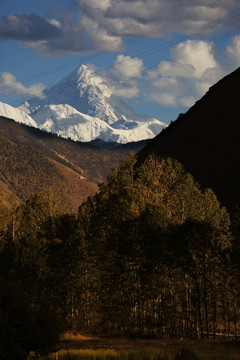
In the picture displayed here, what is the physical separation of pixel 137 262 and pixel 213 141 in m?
107

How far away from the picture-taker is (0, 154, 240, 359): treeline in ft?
165

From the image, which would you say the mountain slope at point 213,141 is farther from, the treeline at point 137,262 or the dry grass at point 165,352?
the dry grass at point 165,352

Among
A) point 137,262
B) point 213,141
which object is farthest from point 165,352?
point 213,141

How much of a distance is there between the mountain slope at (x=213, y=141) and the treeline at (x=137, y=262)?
5560 centimetres

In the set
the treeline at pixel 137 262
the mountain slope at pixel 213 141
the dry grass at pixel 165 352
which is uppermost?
the mountain slope at pixel 213 141

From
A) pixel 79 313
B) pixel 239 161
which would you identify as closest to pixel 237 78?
pixel 239 161

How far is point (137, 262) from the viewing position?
54.2 m

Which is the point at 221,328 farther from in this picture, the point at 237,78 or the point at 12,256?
the point at 237,78

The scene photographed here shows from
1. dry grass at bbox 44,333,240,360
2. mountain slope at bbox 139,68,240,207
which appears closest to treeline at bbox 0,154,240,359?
dry grass at bbox 44,333,240,360

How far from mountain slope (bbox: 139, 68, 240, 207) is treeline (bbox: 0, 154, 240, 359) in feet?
182

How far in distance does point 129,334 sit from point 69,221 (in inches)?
633

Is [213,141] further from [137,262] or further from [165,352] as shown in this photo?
[165,352]

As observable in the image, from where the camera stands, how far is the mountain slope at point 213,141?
12962cm

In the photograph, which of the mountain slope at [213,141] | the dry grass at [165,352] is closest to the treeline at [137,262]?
the dry grass at [165,352]
